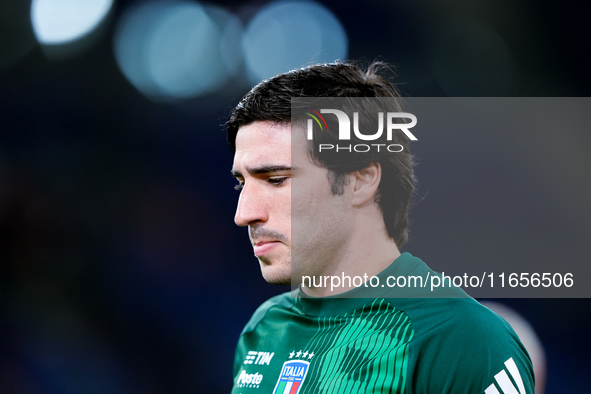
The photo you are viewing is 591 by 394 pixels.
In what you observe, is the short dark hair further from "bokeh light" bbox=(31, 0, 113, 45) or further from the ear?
"bokeh light" bbox=(31, 0, 113, 45)

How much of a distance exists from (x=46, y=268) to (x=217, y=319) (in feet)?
7.06

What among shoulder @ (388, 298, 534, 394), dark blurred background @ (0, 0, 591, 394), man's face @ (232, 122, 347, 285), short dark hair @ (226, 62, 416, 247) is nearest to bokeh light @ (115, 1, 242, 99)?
dark blurred background @ (0, 0, 591, 394)

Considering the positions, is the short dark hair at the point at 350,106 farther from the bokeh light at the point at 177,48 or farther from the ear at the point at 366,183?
the bokeh light at the point at 177,48

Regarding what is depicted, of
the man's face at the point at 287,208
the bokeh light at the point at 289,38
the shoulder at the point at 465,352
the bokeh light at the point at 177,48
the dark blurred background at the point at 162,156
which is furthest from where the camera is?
the bokeh light at the point at 177,48

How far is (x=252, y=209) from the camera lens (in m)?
1.65

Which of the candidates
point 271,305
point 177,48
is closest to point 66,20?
point 177,48

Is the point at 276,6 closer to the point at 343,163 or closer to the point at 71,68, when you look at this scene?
the point at 71,68

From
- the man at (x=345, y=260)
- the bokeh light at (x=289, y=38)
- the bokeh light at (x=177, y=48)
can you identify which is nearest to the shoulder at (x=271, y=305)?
the man at (x=345, y=260)

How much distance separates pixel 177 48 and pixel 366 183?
545 cm

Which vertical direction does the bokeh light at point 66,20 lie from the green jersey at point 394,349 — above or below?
above

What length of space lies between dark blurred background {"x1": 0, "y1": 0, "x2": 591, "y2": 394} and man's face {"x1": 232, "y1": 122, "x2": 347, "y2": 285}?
3.53 metres

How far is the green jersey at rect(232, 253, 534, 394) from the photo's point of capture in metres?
A: 1.35

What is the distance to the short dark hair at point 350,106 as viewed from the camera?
1713 millimetres

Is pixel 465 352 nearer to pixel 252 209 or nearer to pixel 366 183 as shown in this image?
pixel 366 183
